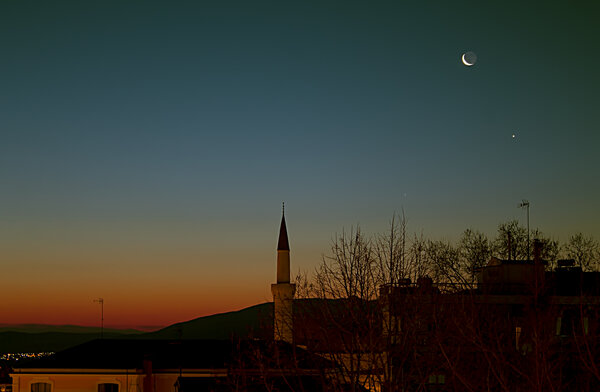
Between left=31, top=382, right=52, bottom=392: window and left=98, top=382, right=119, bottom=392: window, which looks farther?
left=98, top=382, right=119, bottom=392: window

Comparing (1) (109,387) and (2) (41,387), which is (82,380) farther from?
(2) (41,387)

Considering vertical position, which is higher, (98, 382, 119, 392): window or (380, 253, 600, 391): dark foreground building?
(380, 253, 600, 391): dark foreground building

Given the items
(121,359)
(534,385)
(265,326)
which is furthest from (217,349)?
(534,385)

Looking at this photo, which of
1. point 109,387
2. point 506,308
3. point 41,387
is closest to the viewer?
point 41,387

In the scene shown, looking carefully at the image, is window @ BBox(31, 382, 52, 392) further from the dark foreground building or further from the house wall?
the dark foreground building

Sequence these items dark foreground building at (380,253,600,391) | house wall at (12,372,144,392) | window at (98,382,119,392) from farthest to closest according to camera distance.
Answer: window at (98,382,119,392), house wall at (12,372,144,392), dark foreground building at (380,253,600,391)

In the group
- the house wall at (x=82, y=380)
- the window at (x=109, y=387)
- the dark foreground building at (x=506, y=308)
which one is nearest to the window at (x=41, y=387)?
the house wall at (x=82, y=380)

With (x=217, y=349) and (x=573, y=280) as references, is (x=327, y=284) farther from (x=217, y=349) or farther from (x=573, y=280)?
(x=573, y=280)

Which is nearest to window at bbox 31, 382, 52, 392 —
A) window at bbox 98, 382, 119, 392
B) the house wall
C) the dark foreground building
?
the house wall

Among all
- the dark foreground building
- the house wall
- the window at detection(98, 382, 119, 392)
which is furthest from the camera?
the window at detection(98, 382, 119, 392)

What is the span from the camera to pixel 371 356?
50.9 ft

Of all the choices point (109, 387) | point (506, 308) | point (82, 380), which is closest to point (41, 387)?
point (82, 380)

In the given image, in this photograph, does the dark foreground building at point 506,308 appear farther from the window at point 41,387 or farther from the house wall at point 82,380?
the window at point 41,387

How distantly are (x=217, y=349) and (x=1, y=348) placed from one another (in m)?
86.5
